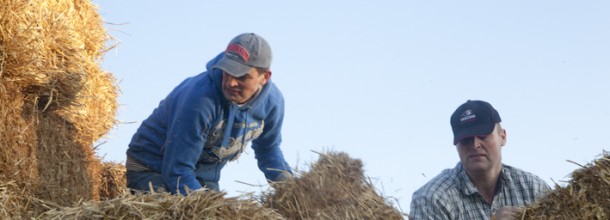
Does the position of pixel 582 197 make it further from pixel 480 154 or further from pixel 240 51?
pixel 240 51

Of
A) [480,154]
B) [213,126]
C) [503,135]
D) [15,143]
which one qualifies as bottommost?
[15,143]

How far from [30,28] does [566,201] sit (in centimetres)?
448

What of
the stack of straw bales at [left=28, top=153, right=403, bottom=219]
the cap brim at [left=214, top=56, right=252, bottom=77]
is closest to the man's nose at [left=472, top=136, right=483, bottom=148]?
the stack of straw bales at [left=28, top=153, right=403, bottom=219]

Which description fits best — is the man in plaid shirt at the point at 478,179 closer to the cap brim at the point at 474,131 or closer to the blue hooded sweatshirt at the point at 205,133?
the cap brim at the point at 474,131

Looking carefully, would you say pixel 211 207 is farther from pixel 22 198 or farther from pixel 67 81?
pixel 67 81

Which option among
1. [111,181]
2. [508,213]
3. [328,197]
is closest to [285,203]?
[328,197]

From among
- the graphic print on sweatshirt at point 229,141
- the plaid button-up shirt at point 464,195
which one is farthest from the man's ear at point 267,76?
the plaid button-up shirt at point 464,195

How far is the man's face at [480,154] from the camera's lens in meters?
7.02

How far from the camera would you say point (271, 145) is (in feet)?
25.6

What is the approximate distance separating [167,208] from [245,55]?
6.05 ft

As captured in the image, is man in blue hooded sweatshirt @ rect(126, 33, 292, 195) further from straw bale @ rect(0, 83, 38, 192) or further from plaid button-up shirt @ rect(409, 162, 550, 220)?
plaid button-up shirt @ rect(409, 162, 550, 220)

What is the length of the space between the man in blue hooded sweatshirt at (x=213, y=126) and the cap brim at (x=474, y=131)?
144 cm

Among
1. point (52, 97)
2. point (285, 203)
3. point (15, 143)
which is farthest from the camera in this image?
point (52, 97)

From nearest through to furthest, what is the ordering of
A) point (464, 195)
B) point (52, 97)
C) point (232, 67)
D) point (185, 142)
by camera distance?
point (185, 142), point (232, 67), point (464, 195), point (52, 97)
